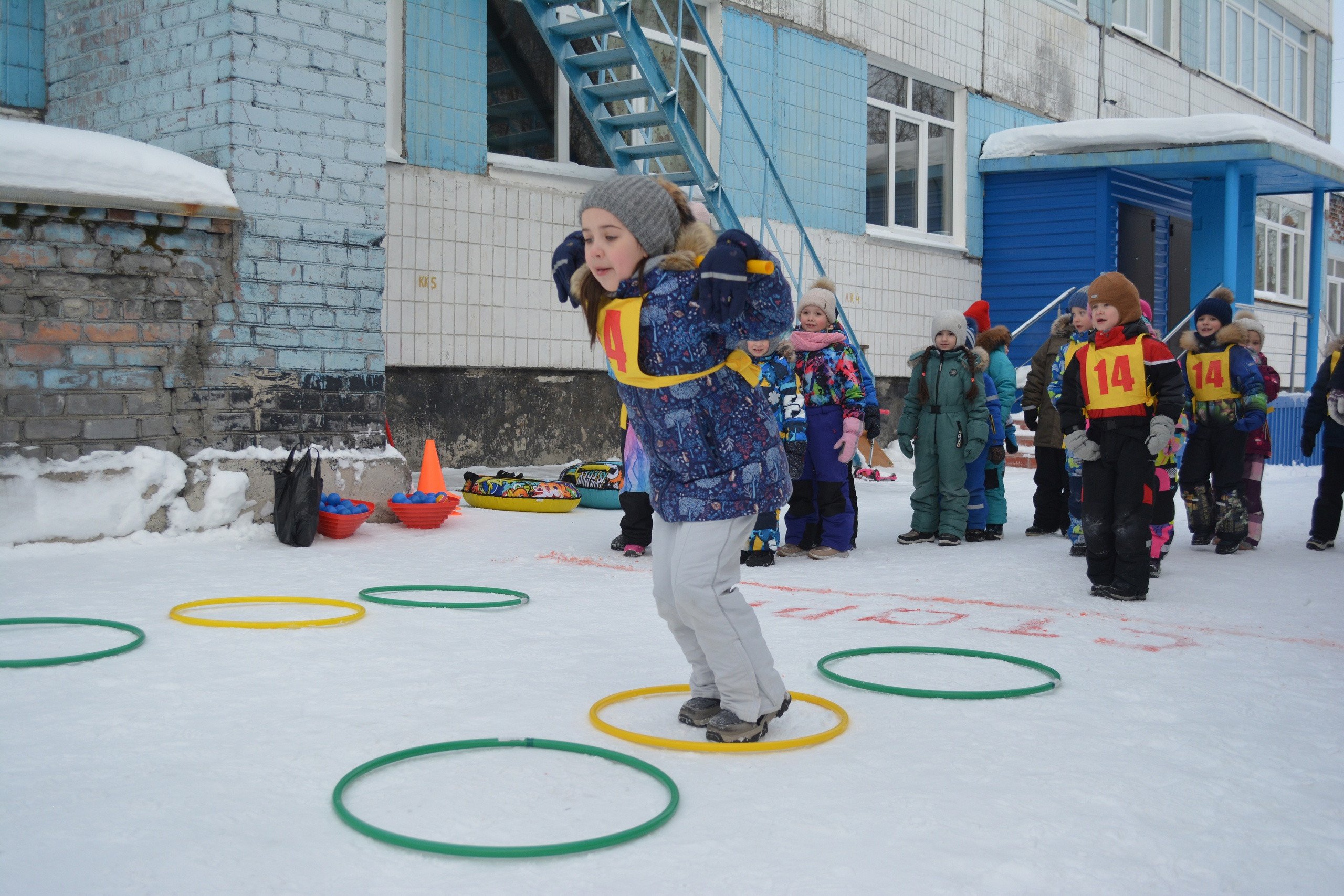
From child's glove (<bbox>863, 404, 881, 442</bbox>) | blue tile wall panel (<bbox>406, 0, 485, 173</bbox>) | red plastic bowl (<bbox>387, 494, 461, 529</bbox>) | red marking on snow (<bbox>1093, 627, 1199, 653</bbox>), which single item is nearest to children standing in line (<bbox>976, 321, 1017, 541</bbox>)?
child's glove (<bbox>863, 404, 881, 442</bbox>)

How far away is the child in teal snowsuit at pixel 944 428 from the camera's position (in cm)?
707

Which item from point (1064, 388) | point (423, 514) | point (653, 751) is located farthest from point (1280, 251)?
point (653, 751)

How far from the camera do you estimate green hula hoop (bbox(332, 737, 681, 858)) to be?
2.20 meters

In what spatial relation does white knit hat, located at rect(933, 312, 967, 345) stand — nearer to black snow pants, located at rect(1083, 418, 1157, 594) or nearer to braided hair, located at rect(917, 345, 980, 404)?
braided hair, located at rect(917, 345, 980, 404)

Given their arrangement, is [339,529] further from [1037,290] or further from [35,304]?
[1037,290]

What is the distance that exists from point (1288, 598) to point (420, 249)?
6.57 m

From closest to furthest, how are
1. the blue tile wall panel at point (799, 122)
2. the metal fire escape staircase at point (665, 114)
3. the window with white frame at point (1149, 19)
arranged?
the metal fire escape staircase at point (665, 114) < the blue tile wall panel at point (799, 122) < the window with white frame at point (1149, 19)

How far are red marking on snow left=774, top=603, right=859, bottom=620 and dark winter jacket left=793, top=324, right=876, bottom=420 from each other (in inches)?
62.8

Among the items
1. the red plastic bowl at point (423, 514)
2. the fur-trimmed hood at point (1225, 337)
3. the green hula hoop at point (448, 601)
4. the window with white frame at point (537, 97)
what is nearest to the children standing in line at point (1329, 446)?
the fur-trimmed hood at point (1225, 337)

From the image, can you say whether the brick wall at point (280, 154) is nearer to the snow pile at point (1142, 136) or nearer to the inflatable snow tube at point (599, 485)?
the inflatable snow tube at point (599, 485)

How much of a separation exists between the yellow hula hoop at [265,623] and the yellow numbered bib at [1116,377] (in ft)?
11.1

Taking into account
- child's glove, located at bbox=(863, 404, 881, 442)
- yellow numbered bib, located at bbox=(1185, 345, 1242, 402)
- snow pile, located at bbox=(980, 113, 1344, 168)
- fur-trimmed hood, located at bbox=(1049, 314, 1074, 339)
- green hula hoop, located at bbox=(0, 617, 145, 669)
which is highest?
snow pile, located at bbox=(980, 113, 1344, 168)

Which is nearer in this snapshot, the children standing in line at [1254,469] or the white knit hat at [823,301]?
the white knit hat at [823,301]

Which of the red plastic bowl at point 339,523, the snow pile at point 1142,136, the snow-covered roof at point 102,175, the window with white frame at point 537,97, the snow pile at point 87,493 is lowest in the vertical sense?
the red plastic bowl at point 339,523
